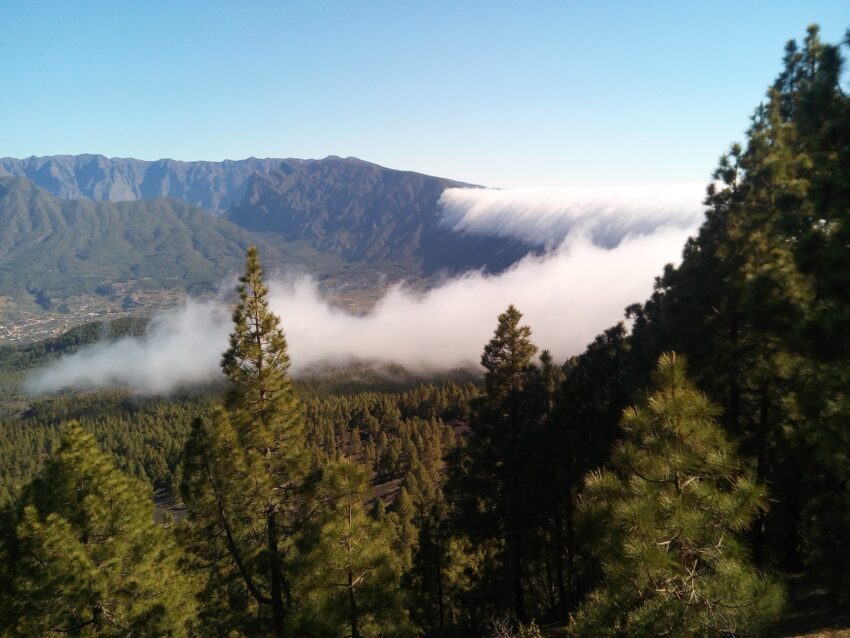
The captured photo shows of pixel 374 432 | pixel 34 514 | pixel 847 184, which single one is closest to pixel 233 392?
pixel 34 514

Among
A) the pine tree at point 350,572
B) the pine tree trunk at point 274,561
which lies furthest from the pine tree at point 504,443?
the pine tree trunk at point 274,561

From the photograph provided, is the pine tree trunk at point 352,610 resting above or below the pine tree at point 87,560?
below

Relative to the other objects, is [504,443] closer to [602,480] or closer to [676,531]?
[602,480]

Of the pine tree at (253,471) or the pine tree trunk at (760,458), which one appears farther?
the pine tree trunk at (760,458)

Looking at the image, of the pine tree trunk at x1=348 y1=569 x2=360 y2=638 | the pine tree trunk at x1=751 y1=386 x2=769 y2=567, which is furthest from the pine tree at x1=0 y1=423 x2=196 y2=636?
the pine tree trunk at x1=751 y1=386 x2=769 y2=567

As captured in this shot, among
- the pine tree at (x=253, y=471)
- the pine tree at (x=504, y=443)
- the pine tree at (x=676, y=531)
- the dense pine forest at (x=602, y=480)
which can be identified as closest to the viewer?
the pine tree at (x=676, y=531)

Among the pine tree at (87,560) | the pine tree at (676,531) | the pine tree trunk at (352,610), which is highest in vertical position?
the pine tree at (676,531)

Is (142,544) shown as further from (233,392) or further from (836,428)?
(836,428)

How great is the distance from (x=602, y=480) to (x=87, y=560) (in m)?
12.3

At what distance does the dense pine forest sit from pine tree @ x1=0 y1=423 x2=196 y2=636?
49mm

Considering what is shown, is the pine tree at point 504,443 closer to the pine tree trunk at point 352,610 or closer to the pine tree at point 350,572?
the pine tree at point 350,572

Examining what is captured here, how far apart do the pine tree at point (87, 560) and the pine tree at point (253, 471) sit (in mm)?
1707

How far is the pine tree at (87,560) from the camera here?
1112 cm

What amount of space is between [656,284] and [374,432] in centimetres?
11841
